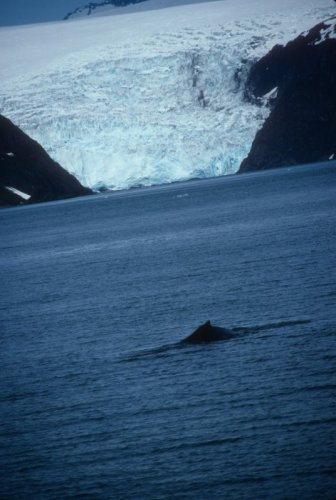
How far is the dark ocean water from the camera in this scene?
12.9 m

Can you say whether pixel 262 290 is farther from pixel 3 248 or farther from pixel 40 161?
pixel 40 161

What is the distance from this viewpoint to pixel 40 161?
185 meters

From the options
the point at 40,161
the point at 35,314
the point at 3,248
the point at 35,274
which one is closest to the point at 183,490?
the point at 35,314

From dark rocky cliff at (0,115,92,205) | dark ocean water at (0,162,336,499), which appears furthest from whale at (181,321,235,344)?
dark rocky cliff at (0,115,92,205)

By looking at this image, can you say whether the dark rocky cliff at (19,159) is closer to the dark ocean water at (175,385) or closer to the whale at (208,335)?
the dark ocean water at (175,385)

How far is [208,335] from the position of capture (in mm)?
22094

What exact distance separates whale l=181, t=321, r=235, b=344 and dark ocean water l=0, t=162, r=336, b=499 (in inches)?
14.3

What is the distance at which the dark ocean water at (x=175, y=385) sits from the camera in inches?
508

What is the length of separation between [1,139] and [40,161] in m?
9.69

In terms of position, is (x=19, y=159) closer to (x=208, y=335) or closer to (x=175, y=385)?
(x=208, y=335)

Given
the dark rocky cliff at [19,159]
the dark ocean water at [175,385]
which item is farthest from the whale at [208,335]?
the dark rocky cliff at [19,159]

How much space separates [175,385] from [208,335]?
440 cm

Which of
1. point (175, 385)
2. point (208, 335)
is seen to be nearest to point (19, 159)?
point (208, 335)

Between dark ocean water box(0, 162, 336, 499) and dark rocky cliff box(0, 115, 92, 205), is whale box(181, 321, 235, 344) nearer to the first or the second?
dark ocean water box(0, 162, 336, 499)
